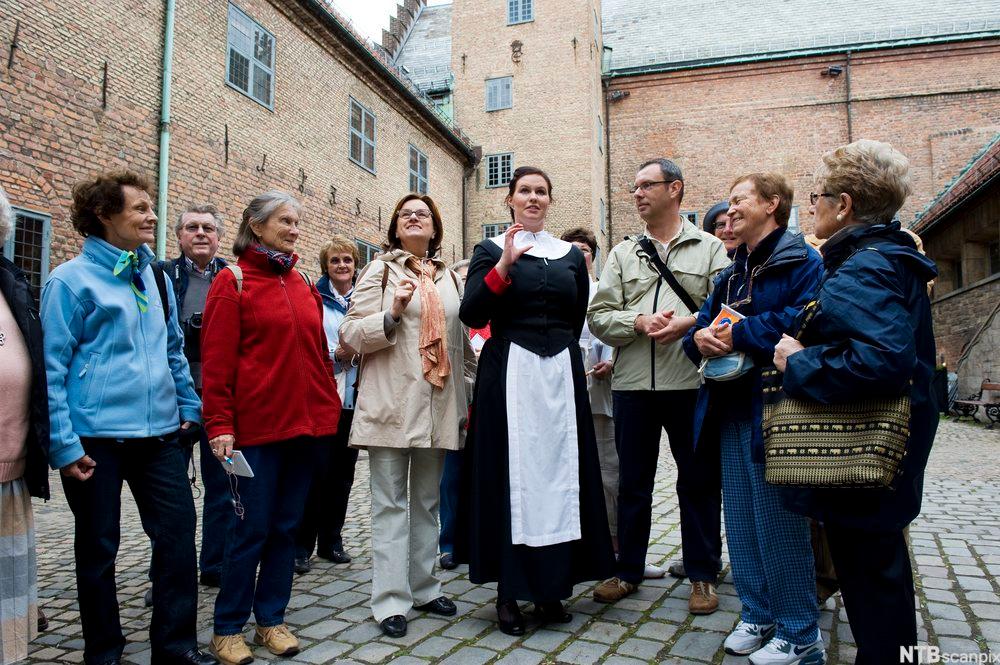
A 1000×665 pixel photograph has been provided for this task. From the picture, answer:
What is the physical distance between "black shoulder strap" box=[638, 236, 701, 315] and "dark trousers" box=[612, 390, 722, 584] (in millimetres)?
481

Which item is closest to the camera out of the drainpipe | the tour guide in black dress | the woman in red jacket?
the woman in red jacket

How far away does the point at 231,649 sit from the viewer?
10.1 ft

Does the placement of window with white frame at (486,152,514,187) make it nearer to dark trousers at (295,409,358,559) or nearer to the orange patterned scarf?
dark trousers at (295,409,358,559)

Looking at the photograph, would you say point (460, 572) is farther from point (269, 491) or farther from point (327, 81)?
point (327, 81)

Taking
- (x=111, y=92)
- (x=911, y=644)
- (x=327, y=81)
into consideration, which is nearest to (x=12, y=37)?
(x=111, y=92)

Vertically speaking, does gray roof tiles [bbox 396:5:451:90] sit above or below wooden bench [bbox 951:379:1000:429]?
above

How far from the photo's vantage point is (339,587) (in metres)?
4.21

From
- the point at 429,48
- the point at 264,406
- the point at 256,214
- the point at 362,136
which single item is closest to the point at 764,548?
the point at 264,406

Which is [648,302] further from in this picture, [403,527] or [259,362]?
[259,362]

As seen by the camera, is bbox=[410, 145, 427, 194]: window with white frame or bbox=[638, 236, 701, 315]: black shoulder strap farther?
bbox=[410, 145, 427, 194]: window with white frame

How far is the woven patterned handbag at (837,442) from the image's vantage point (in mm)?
2205

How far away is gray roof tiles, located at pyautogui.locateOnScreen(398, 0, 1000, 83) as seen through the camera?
26.4m

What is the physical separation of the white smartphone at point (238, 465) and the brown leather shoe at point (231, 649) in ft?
2.43

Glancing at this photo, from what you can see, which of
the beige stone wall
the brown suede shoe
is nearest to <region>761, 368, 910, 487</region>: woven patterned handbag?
the brown suede shoe
